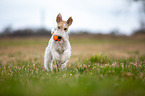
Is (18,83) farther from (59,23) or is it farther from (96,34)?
(96,34)

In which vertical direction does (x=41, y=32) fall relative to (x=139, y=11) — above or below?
below

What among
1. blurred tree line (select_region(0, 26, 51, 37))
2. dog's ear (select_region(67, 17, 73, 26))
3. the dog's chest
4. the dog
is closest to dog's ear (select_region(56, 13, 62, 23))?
the dog

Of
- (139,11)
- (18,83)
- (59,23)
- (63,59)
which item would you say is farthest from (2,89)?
(139,11)

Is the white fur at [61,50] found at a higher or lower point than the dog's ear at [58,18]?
lower

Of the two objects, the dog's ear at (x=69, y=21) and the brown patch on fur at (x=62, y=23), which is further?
the dog's ear at (x=69, y=21)

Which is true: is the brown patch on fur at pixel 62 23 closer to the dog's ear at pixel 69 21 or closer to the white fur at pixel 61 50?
the dog's ear at pixel 69 21

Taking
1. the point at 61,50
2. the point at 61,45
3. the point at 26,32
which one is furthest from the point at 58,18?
the point at 26,32

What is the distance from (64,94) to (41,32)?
39782 millimetres

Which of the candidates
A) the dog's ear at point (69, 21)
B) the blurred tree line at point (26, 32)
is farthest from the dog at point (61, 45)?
the blurred tree line at point (26, 32)

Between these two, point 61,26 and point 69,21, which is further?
point 69,21

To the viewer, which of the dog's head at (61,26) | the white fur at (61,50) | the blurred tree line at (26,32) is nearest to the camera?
the dog's head at (61,26)

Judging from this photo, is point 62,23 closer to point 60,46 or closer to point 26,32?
point 60,46

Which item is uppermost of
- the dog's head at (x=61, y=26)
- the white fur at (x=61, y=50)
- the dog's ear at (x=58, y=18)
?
the dog's ear at (x=58, y=18)

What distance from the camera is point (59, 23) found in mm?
3543
